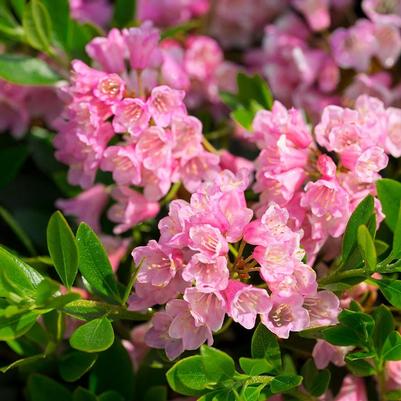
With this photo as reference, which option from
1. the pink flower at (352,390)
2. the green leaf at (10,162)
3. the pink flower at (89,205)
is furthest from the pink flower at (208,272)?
the green leaf at (10,162)

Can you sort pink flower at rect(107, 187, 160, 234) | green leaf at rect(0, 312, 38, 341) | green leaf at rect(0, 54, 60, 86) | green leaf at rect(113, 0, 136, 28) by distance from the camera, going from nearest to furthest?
1. green leaf at rect(0, 312, 38, 341)
2. pink flower at rect(107, 187, 160, 234)
3. green leaf at rect(0, 54, 60, 86)
4. green leaf at rect(113, 0, 136, 28)

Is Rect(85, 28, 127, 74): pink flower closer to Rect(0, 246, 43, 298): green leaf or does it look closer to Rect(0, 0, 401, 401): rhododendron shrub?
Rect(0, 0, 401, 401): rhododendron shrub

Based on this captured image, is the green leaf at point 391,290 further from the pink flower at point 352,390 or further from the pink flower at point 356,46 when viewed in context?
the pink flower at point 356,46

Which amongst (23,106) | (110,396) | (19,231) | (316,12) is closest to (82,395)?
(110,396)

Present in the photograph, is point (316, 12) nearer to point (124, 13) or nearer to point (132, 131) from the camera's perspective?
point (124, 13)

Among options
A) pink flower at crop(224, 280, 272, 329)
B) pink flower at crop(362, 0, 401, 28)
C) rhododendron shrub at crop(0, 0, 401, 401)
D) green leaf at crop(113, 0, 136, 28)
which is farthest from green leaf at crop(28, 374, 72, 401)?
pink flower at crop(362, 0, 401, 28)

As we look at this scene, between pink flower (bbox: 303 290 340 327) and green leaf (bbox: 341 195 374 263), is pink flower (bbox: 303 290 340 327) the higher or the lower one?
the lower one

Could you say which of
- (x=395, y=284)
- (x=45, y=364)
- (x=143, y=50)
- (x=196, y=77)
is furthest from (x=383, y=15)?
(x=45, y=364)

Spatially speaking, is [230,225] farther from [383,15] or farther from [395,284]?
[383,15]
